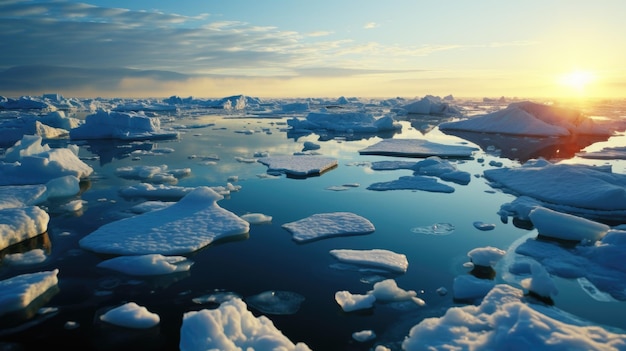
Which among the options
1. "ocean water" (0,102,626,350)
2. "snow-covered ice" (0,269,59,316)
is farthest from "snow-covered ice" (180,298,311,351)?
"snow-covered ice" (0,269,59,316)

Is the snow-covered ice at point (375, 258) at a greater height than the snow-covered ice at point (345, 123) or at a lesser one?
lesser

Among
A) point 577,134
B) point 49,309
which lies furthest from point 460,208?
point 577,134

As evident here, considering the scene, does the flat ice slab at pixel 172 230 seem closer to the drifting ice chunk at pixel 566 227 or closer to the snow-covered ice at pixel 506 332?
the snow-covered ice at pixel 506 332

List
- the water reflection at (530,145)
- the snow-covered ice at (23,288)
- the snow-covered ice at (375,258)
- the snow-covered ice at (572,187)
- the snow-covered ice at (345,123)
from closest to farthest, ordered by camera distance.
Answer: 1. the snow-covered ice at (23,288)
2. the snow-covered ice at (375,258)
3. the snow-covered ice at (572,187)
4. the water reflection at (530,145)
5. the snow-covered ice at (345,123)

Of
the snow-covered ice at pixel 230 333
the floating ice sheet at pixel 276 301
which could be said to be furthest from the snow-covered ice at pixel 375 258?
the snow-covered ice at pixel 230 333

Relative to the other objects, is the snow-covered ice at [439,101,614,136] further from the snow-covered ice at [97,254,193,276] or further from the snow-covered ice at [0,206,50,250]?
the snow-covered ice at [0,206,50,250]

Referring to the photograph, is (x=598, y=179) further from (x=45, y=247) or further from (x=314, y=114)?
(x=314, y=114)
